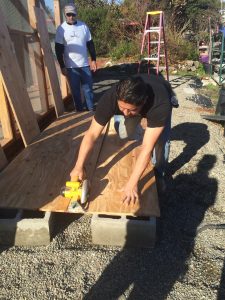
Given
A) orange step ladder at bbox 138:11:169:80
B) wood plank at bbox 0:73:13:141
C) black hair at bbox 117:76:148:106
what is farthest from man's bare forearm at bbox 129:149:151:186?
orange step ladder at bbox 138:11:169:80

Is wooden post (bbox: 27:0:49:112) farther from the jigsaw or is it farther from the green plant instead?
the green plant

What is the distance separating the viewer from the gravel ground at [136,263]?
2383 millimetres

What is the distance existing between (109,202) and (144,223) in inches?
15.8

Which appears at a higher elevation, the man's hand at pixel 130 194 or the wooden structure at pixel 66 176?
the man's hand at pixel 130 194

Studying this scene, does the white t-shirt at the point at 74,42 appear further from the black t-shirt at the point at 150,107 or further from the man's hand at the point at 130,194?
the man's hand at the point at 130,194

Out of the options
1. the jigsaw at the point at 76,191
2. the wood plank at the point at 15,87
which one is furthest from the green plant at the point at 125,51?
the jigsaw at the point at 76,191

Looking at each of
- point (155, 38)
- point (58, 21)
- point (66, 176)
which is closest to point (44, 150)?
point (66, 176)

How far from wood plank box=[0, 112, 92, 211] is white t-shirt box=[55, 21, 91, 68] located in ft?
4.39

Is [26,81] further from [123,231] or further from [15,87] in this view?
[123,231]

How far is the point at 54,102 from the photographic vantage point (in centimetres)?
565

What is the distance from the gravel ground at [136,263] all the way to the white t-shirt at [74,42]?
3.01 meters

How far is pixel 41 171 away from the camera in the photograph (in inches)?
140

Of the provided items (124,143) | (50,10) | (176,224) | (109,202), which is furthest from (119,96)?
(50,10)

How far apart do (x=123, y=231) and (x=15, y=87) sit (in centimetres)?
240
